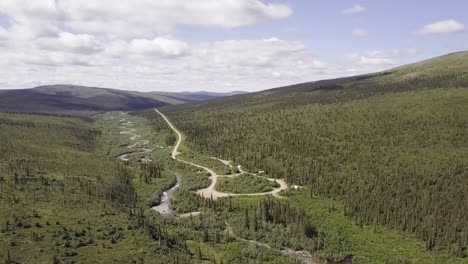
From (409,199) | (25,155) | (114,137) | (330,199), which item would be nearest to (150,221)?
(330,199)

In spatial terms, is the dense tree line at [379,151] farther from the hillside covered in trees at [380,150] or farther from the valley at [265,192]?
the valley at [265,192]

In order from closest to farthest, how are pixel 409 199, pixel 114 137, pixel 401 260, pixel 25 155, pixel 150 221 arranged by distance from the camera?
1. pixel 401 260
2. pixel 150 221
3. pixel 409 199
4. pixel 25 155
5. pixel 114 137

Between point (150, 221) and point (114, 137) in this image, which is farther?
point (114, 137)

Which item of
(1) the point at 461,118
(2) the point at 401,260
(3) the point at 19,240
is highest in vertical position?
(1) the point at 461,118

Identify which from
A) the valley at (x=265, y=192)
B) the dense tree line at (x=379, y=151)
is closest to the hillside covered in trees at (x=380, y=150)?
the dense tree line at (x=379, y=151)

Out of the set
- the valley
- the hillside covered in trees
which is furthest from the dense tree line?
the valley

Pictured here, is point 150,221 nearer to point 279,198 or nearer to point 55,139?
point 279,198
